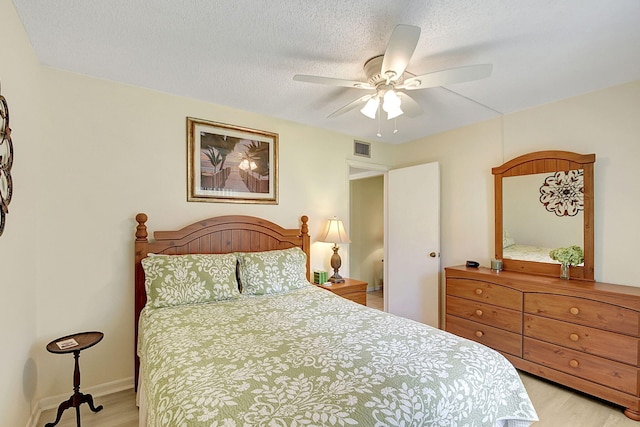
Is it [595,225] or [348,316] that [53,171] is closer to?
[348,316]

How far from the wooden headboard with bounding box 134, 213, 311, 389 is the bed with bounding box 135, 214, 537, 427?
0.04 meters

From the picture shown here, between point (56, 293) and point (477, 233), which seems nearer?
point (56, 293)

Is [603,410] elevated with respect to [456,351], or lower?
lower

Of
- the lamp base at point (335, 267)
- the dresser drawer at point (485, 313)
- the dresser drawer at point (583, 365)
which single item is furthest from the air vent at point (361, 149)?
the dresser drawer at point (583, 365)

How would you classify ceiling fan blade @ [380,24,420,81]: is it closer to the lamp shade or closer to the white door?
the lamp shade

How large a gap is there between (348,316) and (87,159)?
Result: 2.26 m

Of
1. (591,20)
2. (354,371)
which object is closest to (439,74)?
(591,20)

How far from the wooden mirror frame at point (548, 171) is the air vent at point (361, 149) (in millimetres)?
1518

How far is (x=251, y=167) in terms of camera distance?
298cm

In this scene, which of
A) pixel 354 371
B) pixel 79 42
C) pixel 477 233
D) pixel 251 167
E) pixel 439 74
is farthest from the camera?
pixel 477 233

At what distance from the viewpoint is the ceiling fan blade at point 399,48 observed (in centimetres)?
136

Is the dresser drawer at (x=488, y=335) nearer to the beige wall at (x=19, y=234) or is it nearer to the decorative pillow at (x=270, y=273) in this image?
the decorative pillow at (x=270, y=273)

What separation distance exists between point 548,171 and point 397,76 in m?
1.95

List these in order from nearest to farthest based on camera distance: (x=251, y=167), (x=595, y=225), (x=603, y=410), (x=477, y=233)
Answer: (x=603, y=410), (x=595, y=225), (x=251, y=167), (x=477, y=233)
